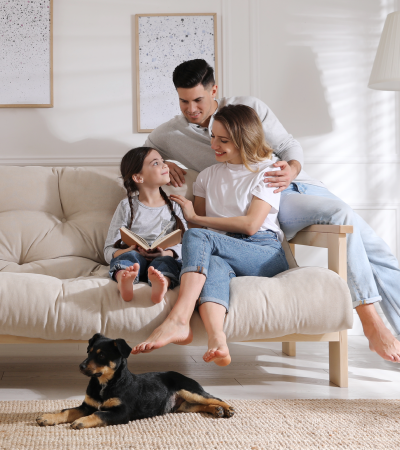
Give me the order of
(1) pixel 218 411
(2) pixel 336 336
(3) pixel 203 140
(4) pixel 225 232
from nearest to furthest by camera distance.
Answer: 1. (1) pixel 218 411
2. (2) pixel 336 336
3. (4) pixel 225 232
4. (3) pixel 203 140

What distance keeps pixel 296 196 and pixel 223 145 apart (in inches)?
13.8

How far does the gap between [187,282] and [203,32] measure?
161 cm

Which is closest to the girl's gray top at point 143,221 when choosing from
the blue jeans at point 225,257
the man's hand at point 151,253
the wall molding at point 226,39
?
the man's hand at point 151,253

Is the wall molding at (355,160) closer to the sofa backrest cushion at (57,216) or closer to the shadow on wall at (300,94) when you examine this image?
the shadow on wall at (300,94)

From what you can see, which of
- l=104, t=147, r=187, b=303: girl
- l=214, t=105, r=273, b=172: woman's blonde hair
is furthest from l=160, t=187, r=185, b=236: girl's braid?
l=214, t=105, r=273, b=172: woman's blonde hair

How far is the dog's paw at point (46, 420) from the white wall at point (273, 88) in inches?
62.1

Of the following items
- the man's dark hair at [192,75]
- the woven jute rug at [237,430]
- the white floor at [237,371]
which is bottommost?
the white floor at [237,371]

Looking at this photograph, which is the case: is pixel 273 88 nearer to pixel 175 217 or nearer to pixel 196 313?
pixel 175 217

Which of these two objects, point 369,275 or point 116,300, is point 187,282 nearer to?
point 116,300

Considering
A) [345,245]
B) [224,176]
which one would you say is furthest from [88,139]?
[345,245]

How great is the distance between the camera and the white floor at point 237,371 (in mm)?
1524

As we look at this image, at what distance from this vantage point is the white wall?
249 centimetres

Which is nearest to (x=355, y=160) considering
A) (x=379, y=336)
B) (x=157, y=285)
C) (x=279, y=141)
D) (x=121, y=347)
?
(x=279, y=141)

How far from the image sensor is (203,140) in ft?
7.04
